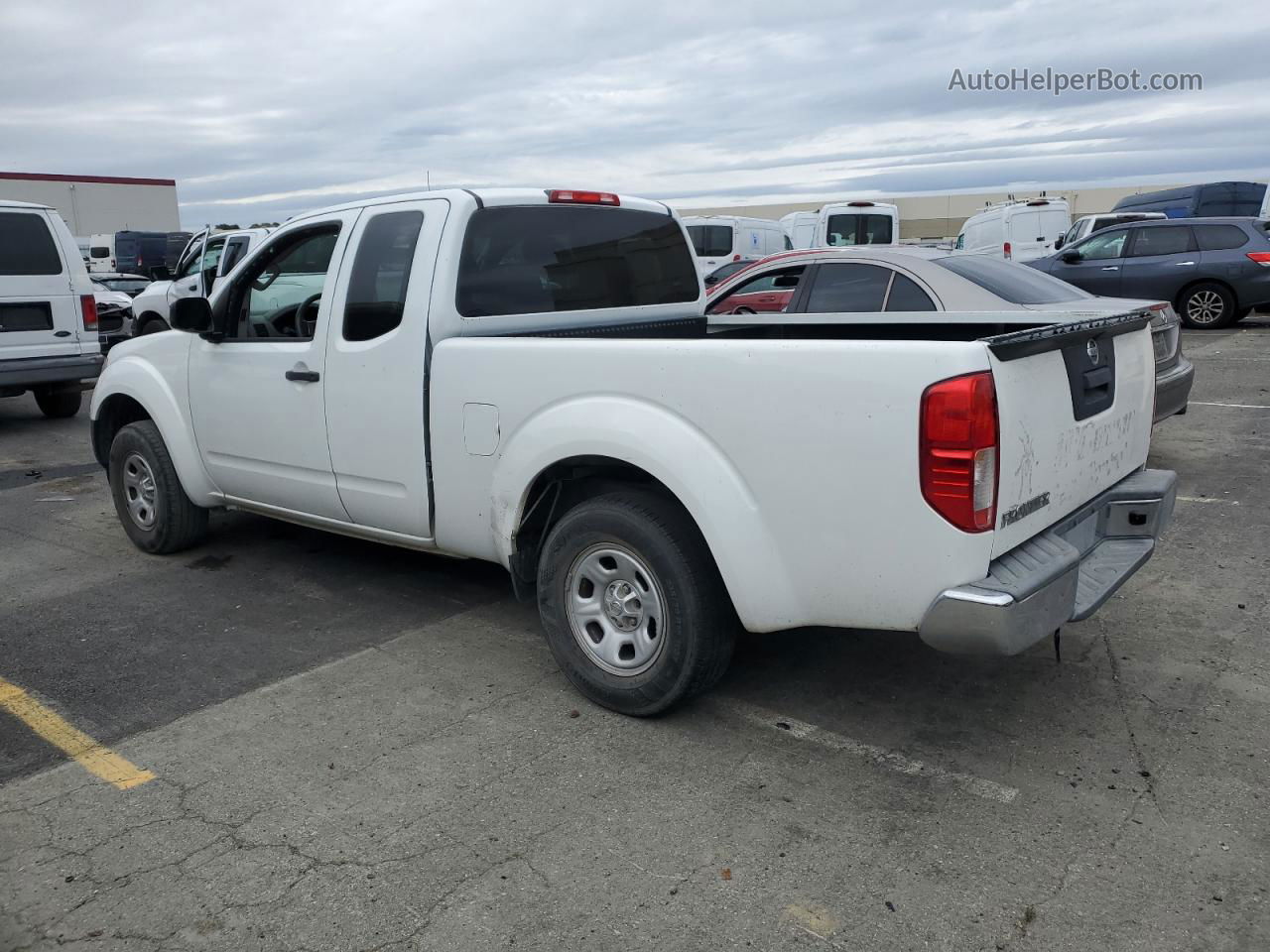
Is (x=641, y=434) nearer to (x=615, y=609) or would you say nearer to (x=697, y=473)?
(x=697, y=473)

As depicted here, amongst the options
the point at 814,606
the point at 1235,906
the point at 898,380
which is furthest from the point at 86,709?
the point at 1235,906

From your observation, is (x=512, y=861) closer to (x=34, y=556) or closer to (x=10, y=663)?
(x=10, y=663)

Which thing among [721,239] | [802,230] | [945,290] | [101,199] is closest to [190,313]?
[945,290]

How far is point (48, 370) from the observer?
10383 mm

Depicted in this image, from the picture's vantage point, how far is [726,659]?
3812mm

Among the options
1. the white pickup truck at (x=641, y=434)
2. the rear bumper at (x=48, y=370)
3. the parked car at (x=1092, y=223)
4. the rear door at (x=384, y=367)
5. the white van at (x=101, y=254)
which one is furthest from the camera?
the white van at (x=101, y=254)

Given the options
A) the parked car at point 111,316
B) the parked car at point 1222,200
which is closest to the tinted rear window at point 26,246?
the parked car at point 111,316

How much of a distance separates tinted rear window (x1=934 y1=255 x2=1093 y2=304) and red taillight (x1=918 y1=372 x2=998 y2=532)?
4.52 meters

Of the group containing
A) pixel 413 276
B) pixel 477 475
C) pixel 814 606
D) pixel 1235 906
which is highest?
pixel 413 276

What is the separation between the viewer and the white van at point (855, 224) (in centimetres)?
2075

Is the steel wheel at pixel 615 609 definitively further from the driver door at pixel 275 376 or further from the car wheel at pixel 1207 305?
the car wheel at pixel 1207 305

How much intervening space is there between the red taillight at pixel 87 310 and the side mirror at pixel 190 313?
613cm

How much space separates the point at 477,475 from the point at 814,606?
154 centimetres

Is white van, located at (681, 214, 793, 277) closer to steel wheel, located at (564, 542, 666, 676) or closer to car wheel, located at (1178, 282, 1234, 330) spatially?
car wheel, located at (1178, 282, 1234, 330)
